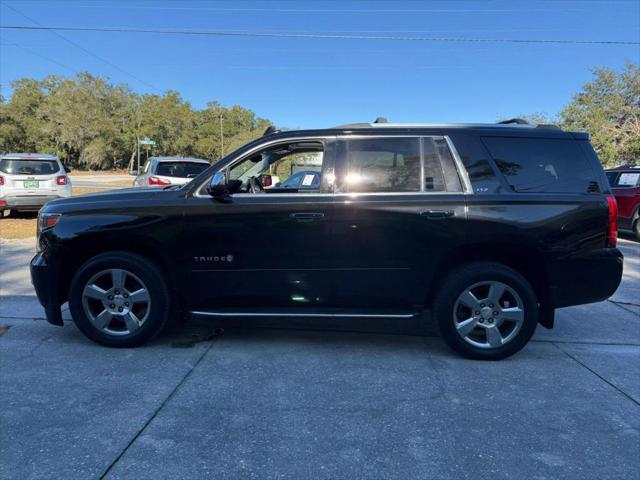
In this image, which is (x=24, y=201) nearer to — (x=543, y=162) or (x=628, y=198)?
(x=543, y=162)

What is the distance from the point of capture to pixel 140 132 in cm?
6500

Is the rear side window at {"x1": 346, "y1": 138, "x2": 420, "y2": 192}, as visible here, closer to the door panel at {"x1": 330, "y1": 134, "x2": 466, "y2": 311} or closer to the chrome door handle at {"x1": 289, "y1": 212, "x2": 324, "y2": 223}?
the door panel at {"x1": 330, "y1": 134, "x2": 466, "y2": 311}

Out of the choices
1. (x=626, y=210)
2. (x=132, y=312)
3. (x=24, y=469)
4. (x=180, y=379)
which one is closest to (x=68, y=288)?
(x=132, y=312)

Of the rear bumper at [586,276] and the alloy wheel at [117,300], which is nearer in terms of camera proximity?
the rear bumper at [586,276]

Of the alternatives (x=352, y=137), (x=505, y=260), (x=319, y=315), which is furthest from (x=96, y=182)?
(x=505, y=260)

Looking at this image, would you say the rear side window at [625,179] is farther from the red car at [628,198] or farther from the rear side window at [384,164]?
the rear side window at [384,164]

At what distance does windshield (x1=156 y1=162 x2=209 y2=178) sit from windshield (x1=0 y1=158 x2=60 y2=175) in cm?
272

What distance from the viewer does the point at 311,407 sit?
321 cm

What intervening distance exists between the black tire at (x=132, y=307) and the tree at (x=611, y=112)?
30154 mm

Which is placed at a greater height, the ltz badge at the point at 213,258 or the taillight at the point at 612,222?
the taillight at the point at 612,222

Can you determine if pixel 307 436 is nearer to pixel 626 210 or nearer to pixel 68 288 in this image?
pixel 68 288

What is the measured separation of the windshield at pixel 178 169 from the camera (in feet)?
39.4

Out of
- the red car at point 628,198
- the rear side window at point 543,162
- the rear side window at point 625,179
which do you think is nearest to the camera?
the rear side window at point 543,162

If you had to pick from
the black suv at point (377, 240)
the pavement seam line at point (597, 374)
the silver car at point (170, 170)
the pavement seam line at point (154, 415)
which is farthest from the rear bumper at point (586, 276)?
the silver car at point (170, 170)
